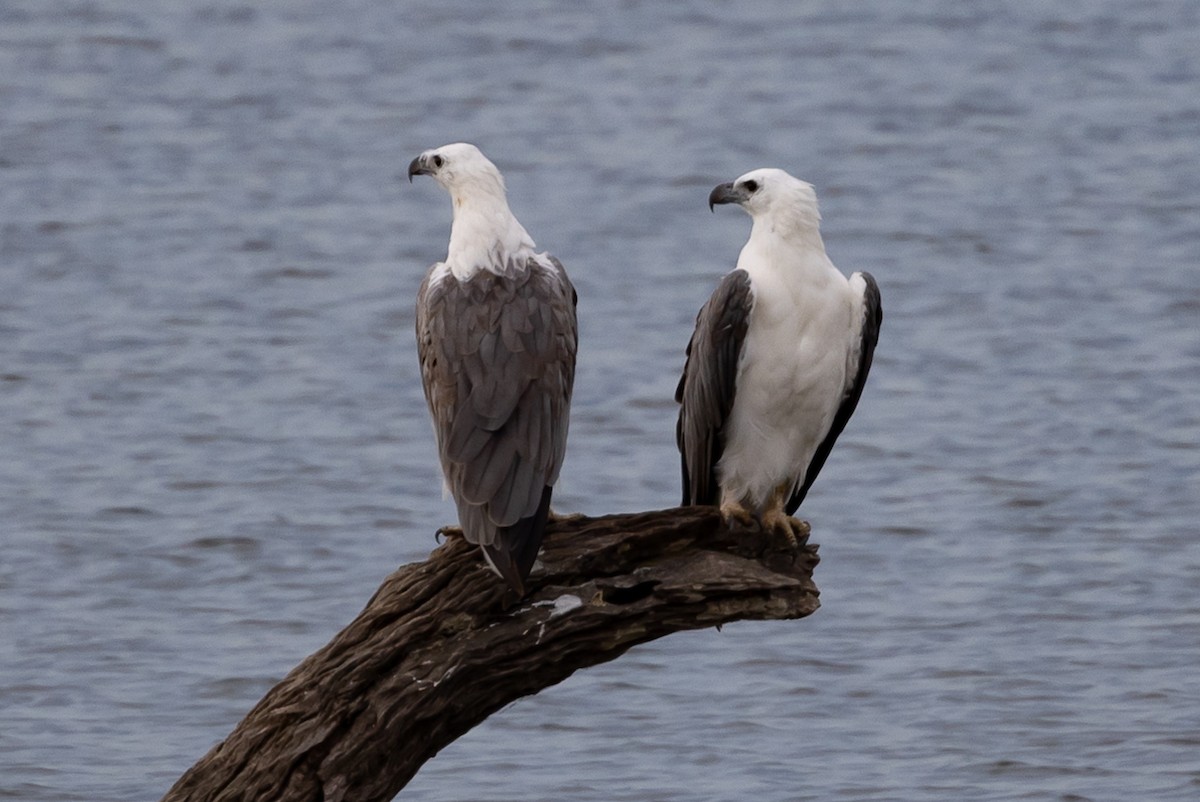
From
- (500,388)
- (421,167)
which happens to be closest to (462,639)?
(500,388)

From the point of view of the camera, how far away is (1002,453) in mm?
17469

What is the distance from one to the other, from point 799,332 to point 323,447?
878 centimetres

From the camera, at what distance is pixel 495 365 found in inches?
339

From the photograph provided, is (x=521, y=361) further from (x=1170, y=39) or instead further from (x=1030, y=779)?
(x=1170, y=39)

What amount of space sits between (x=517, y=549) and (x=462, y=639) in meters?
0.42

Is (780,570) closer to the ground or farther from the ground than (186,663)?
farther from the ground

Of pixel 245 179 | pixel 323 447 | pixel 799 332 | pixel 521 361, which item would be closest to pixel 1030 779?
pixel 799 332

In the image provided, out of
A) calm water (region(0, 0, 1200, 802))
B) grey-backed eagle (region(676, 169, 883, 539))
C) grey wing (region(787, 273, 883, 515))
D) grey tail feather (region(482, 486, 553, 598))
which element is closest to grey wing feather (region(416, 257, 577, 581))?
grey tail feather (region(482, 486, 553, 598))

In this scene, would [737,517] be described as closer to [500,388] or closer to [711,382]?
[711,382]

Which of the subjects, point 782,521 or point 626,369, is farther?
point 626,369

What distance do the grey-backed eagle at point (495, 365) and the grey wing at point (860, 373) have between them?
Answer: 1.13 metres

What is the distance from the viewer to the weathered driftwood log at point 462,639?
27.2 ft

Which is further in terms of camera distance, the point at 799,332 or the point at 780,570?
the point at 799,332

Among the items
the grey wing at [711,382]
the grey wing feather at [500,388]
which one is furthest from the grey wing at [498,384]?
the grey wing at [711,382]
